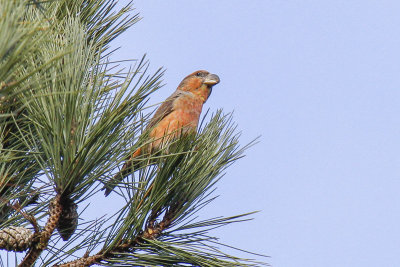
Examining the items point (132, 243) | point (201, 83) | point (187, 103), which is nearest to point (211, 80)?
point (201, 83)

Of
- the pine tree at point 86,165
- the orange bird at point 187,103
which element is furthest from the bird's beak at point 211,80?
the pine tree at point 86,165

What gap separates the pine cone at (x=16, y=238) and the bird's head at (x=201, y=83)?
3559 millimetres

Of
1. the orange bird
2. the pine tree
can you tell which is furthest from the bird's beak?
the pine tree

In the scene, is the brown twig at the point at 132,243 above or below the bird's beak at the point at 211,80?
below

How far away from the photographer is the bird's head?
5.70 metres

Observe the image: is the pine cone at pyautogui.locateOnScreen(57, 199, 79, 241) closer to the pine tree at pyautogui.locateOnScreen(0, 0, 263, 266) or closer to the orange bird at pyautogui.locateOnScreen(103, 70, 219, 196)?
the pine tree at pyautogui.locateOnScreen(0, 0, 263, 266)

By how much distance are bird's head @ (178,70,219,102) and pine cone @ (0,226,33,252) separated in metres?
3.56

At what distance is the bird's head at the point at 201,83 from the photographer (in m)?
5.70

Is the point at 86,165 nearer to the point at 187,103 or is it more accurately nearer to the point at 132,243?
the point at 132,243

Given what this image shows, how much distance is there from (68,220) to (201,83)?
372 centimetres

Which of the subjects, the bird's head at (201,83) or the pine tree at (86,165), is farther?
the bird's head at (201,83)

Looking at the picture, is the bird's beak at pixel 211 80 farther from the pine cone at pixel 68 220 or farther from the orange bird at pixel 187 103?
the pine cone at pixel 68 220

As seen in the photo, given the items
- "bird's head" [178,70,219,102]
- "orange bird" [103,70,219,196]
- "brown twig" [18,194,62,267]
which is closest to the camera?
"brown twig" [18,194,62,267]

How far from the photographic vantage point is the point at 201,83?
18.9 ft
